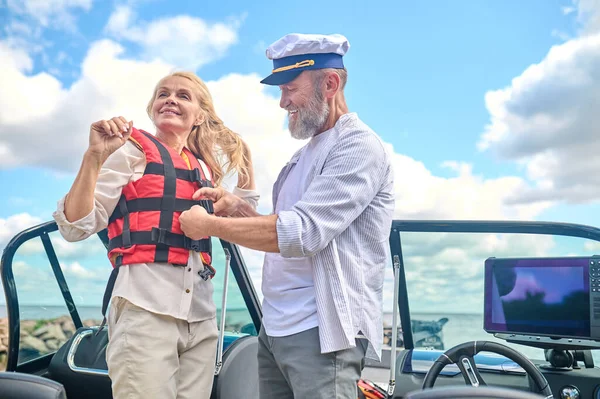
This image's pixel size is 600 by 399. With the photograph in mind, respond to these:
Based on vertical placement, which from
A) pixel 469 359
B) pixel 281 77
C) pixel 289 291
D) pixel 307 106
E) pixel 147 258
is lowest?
pixel 469 359

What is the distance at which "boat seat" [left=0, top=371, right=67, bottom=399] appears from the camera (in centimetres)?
137

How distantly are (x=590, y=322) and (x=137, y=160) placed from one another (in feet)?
7.49

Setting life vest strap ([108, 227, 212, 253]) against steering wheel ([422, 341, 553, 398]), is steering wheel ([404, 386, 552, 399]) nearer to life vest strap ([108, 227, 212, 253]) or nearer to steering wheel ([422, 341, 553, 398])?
life vest strap ([108, 227, 212, 253])

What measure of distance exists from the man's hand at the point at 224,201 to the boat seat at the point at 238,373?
1.07 metres

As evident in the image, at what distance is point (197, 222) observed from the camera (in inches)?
66.7

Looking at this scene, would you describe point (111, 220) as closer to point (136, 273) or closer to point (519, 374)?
point (136, 273)

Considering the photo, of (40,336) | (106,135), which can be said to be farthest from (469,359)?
(40,336)

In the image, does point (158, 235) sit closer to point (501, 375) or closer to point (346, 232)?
point (346, 232)

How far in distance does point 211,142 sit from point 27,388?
1.28 meters

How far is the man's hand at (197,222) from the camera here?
169 cm

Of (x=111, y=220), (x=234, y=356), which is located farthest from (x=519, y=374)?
(x=111, y=220)

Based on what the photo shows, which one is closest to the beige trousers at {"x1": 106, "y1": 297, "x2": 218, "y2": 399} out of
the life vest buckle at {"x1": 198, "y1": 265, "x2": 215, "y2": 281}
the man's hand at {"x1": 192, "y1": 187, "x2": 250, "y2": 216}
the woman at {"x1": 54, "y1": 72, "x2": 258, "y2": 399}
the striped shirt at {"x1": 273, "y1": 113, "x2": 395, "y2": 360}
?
the woman at {"x1": 54, "y1": 72, "x2": 258, "y2": 399}

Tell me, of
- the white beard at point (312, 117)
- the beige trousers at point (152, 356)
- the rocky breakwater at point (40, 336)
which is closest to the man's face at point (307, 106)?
the white beard at point (312, 117)

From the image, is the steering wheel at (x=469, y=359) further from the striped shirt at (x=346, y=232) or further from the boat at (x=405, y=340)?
the striped shirt at (x=346, y=232)
